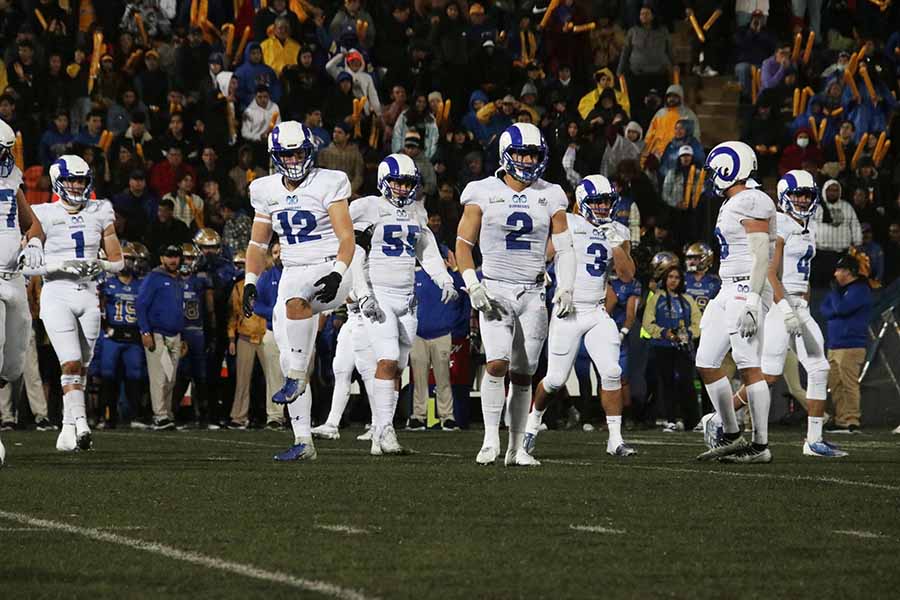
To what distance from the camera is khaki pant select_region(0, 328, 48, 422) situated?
16.6 m

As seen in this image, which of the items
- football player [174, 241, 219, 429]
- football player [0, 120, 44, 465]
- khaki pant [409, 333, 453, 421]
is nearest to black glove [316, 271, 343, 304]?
football player [0, 120, 44, 465]

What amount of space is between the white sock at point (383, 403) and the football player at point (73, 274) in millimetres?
1961

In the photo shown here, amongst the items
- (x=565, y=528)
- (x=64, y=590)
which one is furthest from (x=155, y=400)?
(x=64, y=590)

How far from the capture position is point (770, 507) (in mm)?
7758

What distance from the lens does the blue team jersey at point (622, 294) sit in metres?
17.3

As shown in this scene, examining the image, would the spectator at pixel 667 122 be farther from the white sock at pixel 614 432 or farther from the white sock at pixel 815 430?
the white sock at pixel 614 432

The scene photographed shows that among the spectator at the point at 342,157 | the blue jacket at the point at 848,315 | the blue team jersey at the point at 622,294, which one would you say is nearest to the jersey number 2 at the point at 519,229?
the blue team jersey at the point at 622,294

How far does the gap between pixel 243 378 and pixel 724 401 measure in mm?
7500

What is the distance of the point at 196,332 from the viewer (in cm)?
1741

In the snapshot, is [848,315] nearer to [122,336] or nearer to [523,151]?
[122,336]

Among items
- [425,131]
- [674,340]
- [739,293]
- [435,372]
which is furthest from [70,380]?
[425,131]

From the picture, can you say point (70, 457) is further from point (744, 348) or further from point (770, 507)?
point (770, 507)

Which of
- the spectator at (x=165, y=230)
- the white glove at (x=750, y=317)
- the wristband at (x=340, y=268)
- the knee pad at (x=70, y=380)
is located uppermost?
the spectator at (x=165, y=230)

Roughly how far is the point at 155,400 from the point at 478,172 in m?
4.36
